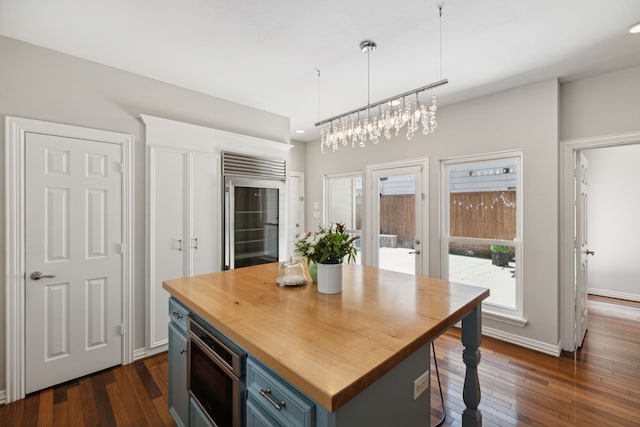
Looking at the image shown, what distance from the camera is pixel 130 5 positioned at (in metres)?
1.82

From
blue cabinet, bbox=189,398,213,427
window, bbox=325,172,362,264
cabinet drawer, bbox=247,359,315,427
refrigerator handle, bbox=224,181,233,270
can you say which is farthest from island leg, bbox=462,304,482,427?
window, bbox=325,172,362,264

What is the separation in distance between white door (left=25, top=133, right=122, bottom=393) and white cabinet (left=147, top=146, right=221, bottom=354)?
0.27m

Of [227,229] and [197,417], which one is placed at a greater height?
[227,229]

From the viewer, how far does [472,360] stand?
1.65m

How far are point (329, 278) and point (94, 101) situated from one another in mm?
2573

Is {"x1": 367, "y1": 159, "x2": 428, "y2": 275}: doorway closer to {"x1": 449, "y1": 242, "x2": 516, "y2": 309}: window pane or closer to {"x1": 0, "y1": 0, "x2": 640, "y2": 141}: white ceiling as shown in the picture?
{"x1": 449, "y1": 242, "x2": 516, "y2": 309}: window pane

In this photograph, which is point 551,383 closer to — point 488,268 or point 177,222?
point 488,268

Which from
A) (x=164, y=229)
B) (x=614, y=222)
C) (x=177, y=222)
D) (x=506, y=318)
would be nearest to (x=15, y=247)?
(x=164, y=229)

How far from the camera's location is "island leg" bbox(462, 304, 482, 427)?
165 centimetres

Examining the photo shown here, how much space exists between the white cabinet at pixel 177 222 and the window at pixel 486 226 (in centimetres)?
275

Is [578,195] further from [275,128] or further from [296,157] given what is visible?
[296,157]

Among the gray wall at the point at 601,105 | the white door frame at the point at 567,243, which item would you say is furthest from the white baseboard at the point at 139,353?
the gray wall at the point at 601,105

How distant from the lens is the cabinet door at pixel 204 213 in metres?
3.07

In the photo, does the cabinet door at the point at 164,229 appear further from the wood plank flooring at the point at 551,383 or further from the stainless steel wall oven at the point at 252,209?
the wood plank flooring at the point at 551,383
